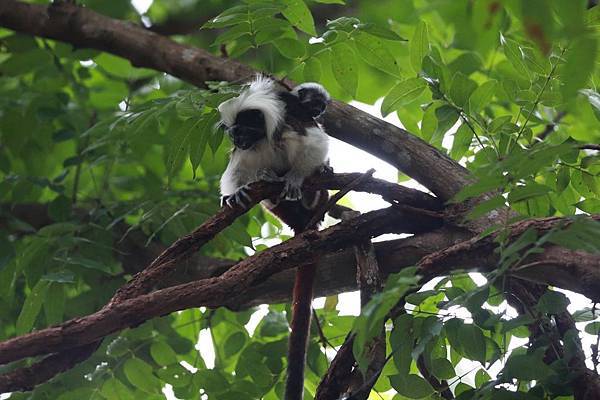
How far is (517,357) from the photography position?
2059 mm

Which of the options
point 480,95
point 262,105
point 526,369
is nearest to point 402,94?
point 480,95

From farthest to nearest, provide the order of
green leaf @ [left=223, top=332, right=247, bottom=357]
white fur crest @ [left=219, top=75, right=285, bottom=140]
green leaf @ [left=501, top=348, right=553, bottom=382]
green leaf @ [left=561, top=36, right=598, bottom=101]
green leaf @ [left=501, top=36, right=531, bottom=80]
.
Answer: white fur crest @ [left=219, top=75, right=285, bottom=140] < green leaf @ [left=223, top=332, right=247, bottom=357] < green leaf @ [left=501, top=36, right=531, bottom=80] < green leaf @ [left=501, top=348, right=553, bottom=382] < green leaf @ [left=561, top=36, right=598, bottom=101]

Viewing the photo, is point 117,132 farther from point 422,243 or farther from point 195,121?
point 422,243

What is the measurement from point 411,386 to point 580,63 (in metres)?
1.17

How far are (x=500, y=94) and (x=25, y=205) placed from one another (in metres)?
2.55

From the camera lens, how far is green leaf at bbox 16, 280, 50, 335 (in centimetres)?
276

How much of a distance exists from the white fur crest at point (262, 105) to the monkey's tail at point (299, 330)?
788mm

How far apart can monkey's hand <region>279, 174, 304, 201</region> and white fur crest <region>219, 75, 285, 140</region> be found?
0.31 m

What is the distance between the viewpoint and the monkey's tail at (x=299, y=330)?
2963 millimetres

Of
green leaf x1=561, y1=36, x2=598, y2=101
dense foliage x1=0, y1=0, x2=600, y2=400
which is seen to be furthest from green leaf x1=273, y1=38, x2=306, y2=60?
green leaf x1=561, y1=36, x2=598, y2=101

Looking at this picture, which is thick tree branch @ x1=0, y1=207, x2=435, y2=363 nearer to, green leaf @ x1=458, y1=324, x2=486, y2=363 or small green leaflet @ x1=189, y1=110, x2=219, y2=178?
small green leaflet @ x1=189, y1=110, x2=219, y2=178

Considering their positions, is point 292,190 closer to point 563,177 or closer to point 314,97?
point 314,97

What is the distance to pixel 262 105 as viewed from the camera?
11.7ft

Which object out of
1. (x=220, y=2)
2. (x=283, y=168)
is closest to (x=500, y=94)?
(x=283, y=168)
